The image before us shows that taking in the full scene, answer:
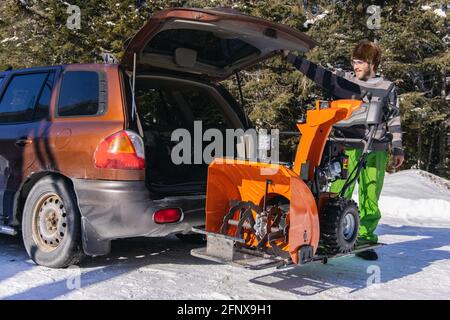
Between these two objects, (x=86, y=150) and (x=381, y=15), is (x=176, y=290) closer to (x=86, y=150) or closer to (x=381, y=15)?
(x=86, y=150)

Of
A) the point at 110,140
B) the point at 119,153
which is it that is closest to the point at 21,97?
the point at 110,140

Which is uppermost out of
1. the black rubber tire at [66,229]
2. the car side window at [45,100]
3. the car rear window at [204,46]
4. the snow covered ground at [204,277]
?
the car rear window at [204,46]

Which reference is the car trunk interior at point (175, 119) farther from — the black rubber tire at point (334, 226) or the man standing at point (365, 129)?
the black rubber tire at point (334, 226)

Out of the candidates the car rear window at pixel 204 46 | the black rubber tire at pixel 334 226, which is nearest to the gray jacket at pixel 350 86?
the car rear window at pixel 204 46

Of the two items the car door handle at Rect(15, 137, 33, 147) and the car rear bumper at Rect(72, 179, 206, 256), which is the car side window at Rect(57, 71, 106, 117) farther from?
the car rear bumper at Rect(72, 179, 206, 256)

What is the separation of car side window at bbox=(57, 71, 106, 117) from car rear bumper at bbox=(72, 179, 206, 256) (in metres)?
0.64

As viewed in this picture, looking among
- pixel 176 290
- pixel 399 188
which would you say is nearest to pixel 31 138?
pixel 176 290

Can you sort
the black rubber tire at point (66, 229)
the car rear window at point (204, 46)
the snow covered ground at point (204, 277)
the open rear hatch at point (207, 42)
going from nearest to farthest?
the snow covered ground at point (204, 277) → the open rear hatch at point (207, 42) → the black rubber tire at point (66, 229) → the car rear window at point (204, 46)

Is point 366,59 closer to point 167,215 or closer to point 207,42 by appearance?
point 207,42

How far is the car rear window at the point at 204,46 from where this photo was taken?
14.9 ft

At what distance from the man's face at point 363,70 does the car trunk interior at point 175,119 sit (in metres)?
1.36

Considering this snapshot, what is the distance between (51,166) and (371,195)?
10.2ft

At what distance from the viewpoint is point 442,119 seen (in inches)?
826

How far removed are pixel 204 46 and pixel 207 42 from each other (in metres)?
0.10
